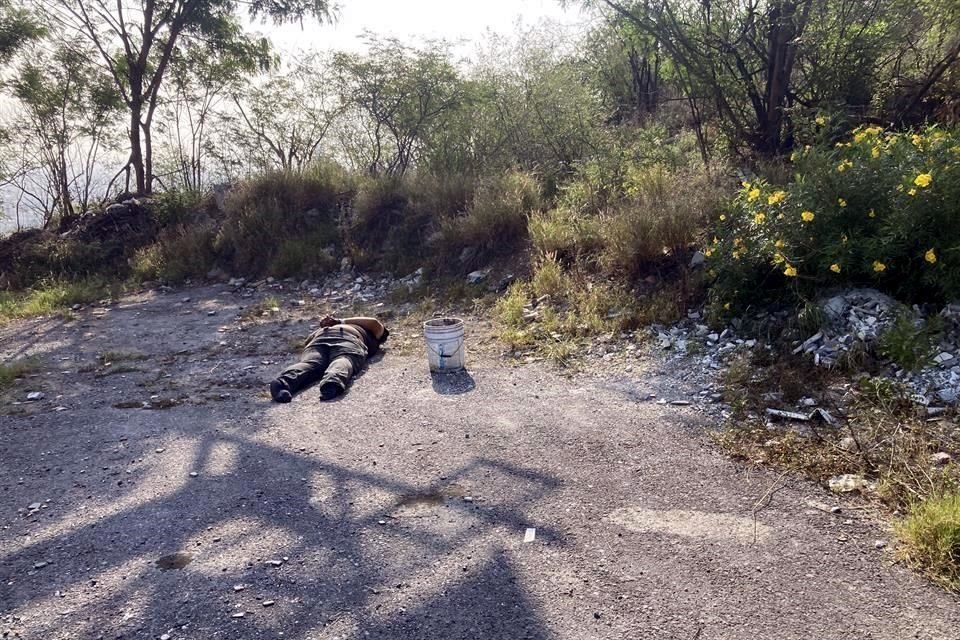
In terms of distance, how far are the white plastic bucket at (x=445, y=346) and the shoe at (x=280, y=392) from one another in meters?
1.02

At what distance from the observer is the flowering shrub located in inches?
133

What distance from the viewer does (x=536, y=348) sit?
15.8 feet

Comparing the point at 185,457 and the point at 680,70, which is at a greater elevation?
the point at 680,70

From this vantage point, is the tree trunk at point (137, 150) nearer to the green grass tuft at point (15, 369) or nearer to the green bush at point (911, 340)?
the green grass tuft at point (15, 369)

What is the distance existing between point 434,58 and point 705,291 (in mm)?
6175

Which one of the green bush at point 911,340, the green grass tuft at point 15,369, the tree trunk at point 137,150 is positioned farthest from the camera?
the tree trunk at point 137,150

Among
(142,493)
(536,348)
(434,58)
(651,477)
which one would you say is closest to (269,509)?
(142,493)

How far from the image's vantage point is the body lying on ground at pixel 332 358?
4.17 m

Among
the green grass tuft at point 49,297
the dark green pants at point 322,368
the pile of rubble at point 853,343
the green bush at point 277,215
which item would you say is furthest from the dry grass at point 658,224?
the green grass tuft at point 49,297

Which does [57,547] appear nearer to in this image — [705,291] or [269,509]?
[269,509]

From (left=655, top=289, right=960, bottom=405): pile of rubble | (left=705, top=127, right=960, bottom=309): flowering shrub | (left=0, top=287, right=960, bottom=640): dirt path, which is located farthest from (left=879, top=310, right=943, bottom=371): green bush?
(left=0, top=287, right=960, bottom=640): dirt path

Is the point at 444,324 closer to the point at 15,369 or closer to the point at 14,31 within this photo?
the point at 15,369

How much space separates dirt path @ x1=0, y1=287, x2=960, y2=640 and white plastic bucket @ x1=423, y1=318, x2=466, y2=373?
12.9 inches

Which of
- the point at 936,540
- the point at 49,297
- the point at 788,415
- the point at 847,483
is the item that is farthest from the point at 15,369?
the point at 936,540
